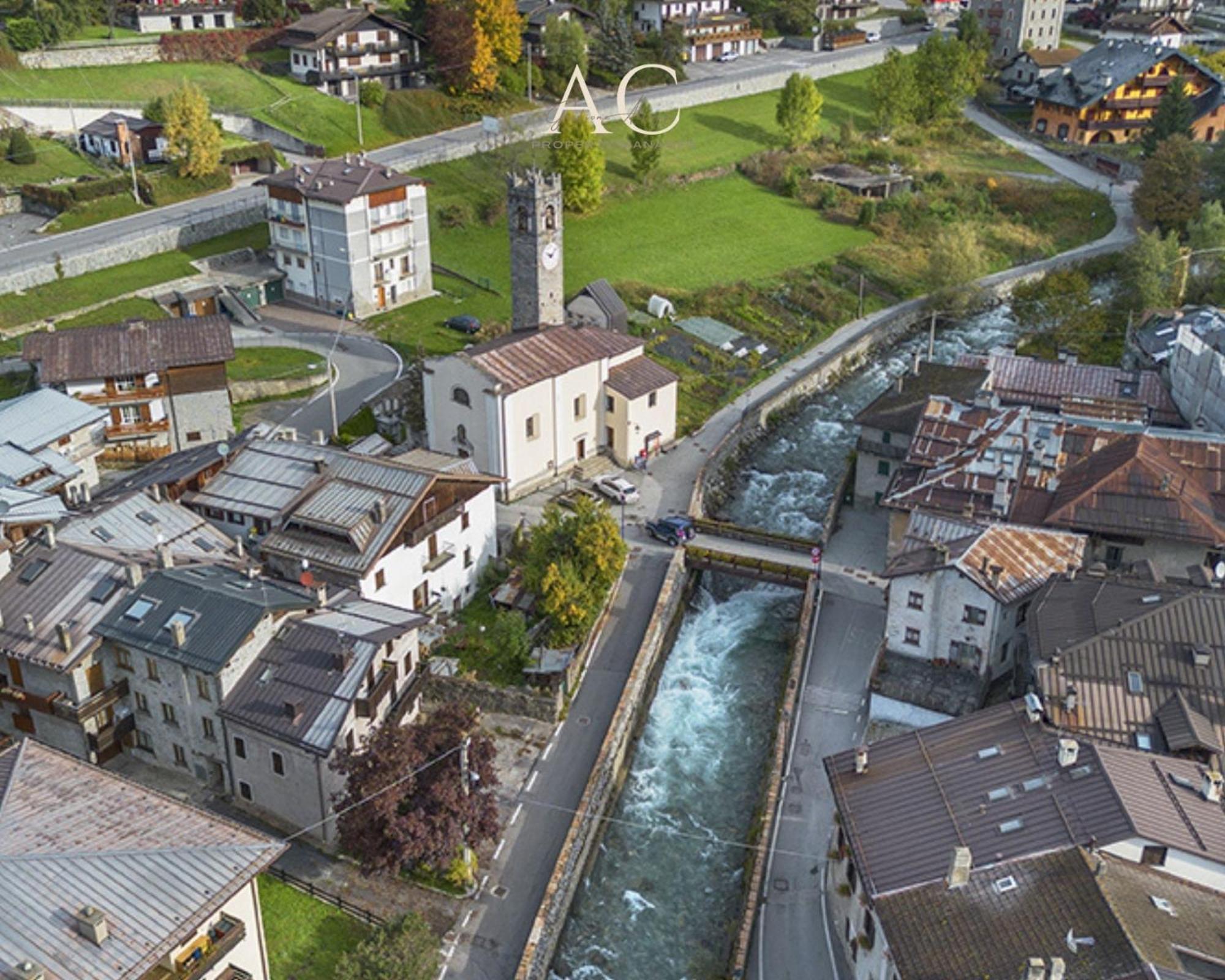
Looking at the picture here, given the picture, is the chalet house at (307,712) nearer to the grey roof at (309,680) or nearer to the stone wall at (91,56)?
the grey roof at (309,680)

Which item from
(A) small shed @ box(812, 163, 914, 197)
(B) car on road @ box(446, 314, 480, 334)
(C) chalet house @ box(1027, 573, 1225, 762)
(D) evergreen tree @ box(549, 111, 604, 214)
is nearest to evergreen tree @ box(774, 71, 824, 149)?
(A) small shed @ box(812, 163, 914, 197)

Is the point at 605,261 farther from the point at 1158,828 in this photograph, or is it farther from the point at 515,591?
the point at 1158,828

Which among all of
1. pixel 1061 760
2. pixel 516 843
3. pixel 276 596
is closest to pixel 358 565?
pixel 276 596

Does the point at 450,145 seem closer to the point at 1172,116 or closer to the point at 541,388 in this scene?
the point at 541,388

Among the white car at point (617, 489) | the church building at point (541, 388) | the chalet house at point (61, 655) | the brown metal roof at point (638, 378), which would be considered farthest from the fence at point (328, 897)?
the brown metal roof at point (638, 378)

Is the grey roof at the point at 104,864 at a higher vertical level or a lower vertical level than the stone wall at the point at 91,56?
lower
